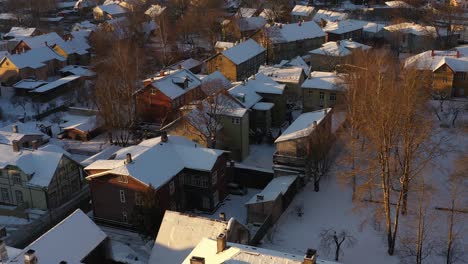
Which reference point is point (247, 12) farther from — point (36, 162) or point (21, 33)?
point (36, 162)

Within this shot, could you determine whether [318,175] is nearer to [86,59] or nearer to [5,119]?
[5,119]

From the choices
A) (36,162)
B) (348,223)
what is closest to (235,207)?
(348,223)

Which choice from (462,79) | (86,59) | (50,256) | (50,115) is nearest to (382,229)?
(50,256)

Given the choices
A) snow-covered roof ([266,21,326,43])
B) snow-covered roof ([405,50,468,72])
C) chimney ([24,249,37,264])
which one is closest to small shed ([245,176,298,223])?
chimney ([24,249,37,264])

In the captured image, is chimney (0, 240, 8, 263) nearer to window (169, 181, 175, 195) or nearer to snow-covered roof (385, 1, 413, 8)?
window (169, 181, 175, 195)

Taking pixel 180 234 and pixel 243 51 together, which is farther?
pixel 243 51
